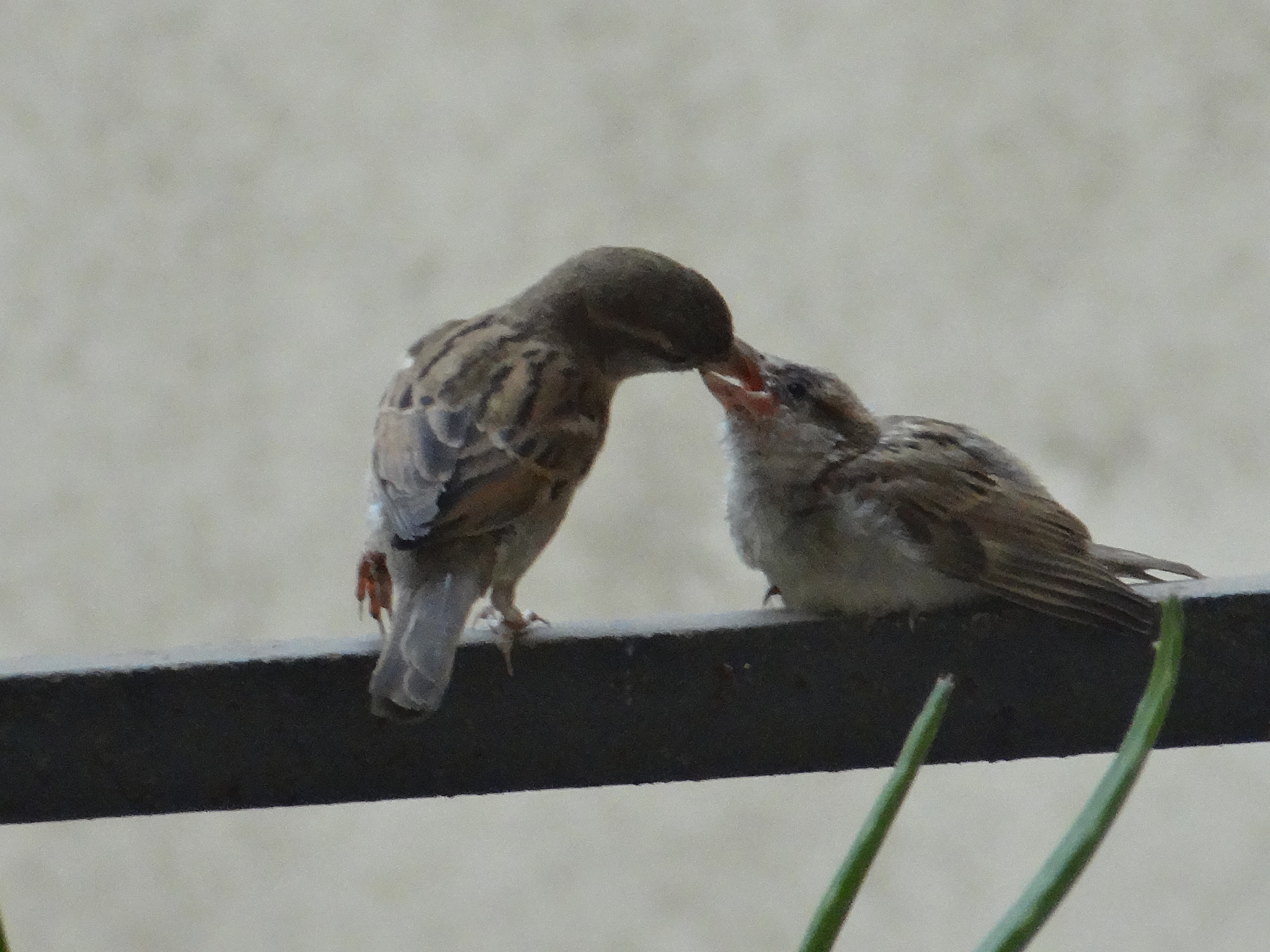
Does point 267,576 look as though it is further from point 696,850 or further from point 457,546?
point 457,546

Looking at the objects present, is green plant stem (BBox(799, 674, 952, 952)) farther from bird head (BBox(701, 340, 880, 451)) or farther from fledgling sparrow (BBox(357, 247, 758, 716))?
bird head (BBox(701, 340, 880, 451))

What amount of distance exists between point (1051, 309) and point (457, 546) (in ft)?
4.08

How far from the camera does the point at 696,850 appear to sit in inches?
78.2

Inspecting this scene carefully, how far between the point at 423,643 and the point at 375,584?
0.28 meters

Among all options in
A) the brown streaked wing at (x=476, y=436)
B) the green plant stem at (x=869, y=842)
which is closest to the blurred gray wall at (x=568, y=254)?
→ the brown streaked wing at (x=476, y=436)

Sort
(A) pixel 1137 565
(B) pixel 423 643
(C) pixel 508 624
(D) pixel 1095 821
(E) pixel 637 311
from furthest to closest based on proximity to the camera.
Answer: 1. (E) pixel 637 311
2. (A) pixel 1137 565
3. (C) pixel 508 624
4. (B) pixel 423 643
5. (D) pixel 1095 821

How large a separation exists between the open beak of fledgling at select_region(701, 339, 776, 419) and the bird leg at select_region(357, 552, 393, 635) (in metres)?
0.28

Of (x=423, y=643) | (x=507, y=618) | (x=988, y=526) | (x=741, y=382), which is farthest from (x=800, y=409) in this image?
(x=423, y=643)

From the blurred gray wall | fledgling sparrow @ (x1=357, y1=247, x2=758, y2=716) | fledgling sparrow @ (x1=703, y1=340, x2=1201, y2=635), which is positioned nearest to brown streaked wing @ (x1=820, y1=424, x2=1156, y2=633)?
fledgling sparrow @ (x1=703, y1=340, x2=1201, y2=635)

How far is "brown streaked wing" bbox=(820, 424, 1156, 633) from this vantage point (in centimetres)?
100

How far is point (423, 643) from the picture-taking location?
0.90 m

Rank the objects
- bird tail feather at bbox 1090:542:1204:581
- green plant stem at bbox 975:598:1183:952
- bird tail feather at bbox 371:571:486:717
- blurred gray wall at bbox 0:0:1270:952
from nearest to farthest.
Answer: green plant stem at bbox 975:598:1183:952
bird tail feather at bbox 371:571:486:717
bird tail feather at bbox 1090:542:1204:581
blurred gray wall at bbox 0:0:1270:952

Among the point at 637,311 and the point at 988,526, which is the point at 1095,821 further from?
the point at 637,311

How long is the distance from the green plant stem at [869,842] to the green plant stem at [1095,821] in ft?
0.18
